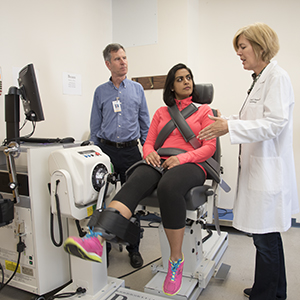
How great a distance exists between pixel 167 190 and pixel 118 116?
108 cm

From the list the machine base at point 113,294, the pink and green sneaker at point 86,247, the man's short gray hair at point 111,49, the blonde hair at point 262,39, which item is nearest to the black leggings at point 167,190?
the pink and green sneaker at point 86,247

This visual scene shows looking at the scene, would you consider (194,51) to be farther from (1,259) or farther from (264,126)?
(1,259)

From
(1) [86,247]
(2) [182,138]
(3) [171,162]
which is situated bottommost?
(1) [86,247]

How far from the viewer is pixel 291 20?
2824mm

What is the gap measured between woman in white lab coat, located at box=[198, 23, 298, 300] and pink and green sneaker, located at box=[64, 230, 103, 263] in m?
0.72

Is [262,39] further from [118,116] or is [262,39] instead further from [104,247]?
[104,247]

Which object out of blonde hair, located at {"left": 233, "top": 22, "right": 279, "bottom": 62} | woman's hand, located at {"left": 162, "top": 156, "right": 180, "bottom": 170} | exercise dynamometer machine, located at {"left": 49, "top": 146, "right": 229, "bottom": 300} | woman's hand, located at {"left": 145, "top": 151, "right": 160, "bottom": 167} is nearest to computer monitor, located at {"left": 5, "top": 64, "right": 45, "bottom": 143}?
exercise dynamometer machine, located at {"left": 49, "top": 146, "right": 229, "bottom": 300}

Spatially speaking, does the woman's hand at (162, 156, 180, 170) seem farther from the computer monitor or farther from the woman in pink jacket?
the computer monitor

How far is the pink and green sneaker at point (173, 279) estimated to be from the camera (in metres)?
1.42

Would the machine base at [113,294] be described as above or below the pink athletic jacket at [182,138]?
below

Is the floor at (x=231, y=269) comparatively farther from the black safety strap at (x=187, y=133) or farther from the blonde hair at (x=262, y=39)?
the blonde hair at (x=262, y=39)

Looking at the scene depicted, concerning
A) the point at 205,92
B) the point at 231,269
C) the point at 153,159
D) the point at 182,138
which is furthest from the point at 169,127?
the point at 231,269

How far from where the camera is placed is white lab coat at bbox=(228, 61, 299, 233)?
140cm

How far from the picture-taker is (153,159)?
1.67 metres
